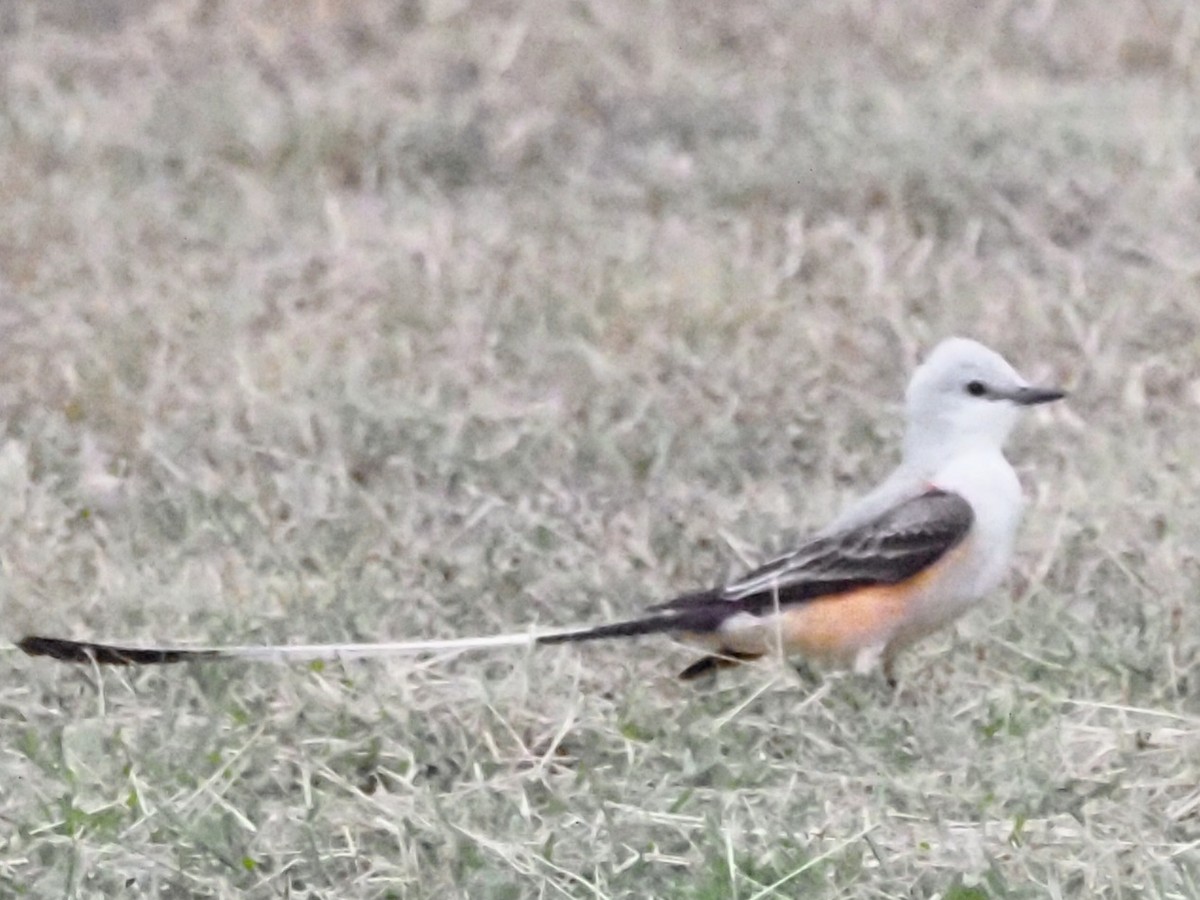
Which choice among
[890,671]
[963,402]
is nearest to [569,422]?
[963,402]

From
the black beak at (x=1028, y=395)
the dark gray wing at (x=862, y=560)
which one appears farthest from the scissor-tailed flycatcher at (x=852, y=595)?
the black beak at (x=1028, y=395)

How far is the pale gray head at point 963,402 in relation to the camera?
500 cm

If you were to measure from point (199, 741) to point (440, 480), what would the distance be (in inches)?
66.3

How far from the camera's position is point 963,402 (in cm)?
501

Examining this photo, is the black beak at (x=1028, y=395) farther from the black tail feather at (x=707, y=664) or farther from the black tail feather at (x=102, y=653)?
the black tail feather at (x=102, y=653)

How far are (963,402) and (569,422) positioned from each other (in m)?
1.54

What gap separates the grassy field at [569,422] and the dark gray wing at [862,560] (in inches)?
6.7

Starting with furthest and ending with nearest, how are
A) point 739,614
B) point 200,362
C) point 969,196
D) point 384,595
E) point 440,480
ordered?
point 969,196, point 200,362, point 440,480, point 384,595, point 739,614

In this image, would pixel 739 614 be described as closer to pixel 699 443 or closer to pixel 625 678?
pixel 625 678

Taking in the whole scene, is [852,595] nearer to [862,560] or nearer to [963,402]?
[862,560]

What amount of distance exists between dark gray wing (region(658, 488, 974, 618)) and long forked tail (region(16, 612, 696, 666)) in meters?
0.14

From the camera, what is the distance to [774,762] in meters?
4.41

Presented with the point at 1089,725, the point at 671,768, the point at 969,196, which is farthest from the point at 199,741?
the point at 969,196

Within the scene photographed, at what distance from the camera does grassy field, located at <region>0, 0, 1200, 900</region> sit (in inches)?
164
